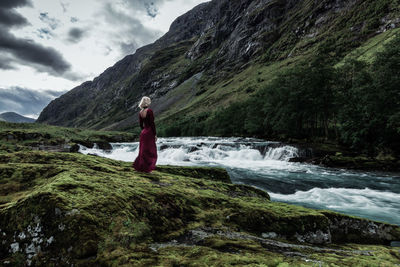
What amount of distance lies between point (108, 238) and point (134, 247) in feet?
1.30

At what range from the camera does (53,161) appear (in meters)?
6.82

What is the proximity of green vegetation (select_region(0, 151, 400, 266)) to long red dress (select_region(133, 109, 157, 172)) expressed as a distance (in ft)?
8.84

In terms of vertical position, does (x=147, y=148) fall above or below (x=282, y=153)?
above

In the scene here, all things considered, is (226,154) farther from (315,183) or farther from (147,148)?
(147,148)

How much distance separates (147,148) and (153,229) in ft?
14.1

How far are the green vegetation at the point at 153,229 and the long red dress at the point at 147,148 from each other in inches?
106

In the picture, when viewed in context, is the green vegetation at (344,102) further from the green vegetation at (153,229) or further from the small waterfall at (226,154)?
the green vegetation at (153,229)

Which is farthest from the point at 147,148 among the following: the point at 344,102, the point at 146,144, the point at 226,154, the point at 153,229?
the point at 344,102

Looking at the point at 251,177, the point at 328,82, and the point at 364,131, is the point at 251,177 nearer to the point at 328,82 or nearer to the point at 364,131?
the point at 364,131

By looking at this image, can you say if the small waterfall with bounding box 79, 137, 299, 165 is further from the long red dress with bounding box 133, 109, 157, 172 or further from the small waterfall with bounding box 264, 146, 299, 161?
the long red dress with bounding box 133, 109, 157, 172

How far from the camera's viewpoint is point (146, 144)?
763 cm

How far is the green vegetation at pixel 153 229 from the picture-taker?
272 cm

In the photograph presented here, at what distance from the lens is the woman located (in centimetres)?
759

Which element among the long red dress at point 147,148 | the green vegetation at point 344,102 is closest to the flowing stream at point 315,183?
the green vegetation at point 344,102
